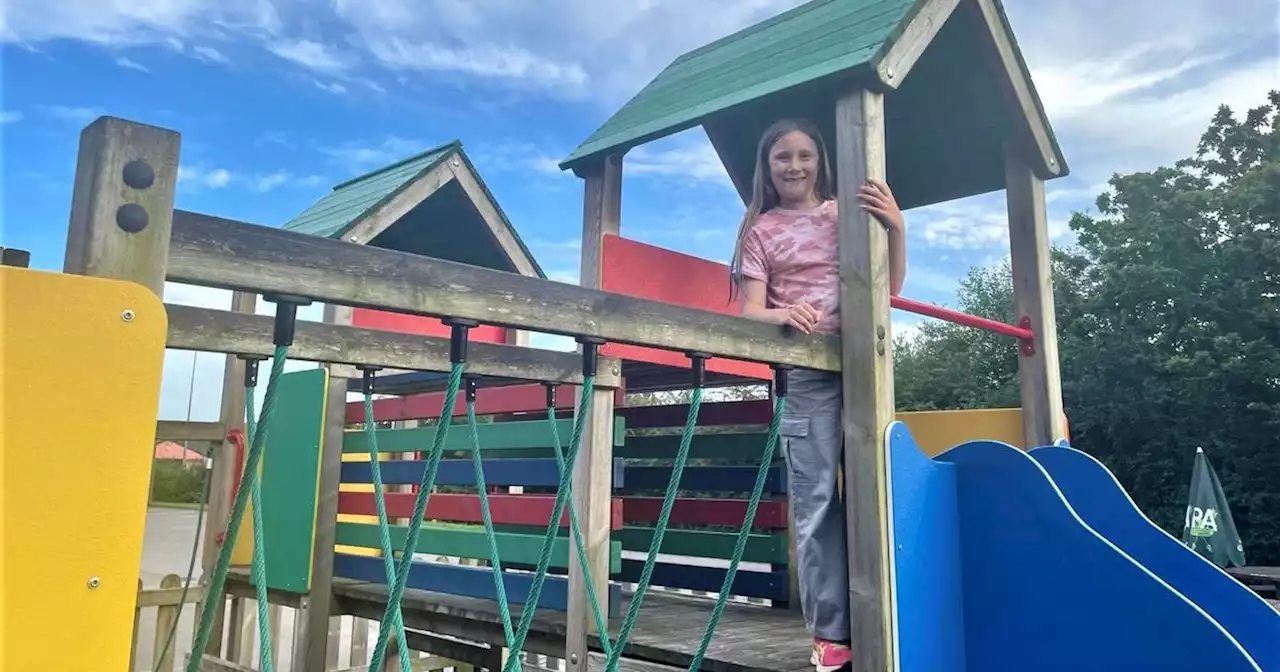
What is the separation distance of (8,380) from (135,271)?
0.69ft

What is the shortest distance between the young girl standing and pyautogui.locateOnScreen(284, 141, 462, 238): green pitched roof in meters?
2.80

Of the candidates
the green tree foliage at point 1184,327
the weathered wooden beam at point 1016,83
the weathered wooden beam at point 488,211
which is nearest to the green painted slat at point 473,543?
the weathered wooden beam at point 488,211

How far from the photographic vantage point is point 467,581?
13.2ft

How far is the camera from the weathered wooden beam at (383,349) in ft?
7.30

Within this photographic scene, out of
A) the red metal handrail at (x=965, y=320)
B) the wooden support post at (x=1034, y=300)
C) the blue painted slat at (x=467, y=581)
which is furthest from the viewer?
the blue painted slat at (x=467, y=581)

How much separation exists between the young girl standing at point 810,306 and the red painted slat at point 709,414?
1.79 meters

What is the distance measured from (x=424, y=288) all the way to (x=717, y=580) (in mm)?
3422

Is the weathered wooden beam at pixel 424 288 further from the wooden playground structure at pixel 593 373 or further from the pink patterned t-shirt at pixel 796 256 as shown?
the pink patterned t-shirt at pixel 796 256

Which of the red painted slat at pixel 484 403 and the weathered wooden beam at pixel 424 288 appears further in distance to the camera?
the red painted slat at pixel 484 403

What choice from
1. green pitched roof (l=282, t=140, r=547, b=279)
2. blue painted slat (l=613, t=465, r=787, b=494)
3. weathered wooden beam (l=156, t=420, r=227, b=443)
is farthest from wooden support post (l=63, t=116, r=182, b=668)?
weathered wooden beam (l=156, t=420, r=227, b=443)

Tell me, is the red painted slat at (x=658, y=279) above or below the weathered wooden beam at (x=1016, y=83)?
below

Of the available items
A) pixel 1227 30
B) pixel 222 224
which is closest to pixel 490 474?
pixel 222 224

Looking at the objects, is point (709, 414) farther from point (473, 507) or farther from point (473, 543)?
point (473, 543)

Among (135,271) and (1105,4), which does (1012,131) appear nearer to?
(135,271)
